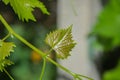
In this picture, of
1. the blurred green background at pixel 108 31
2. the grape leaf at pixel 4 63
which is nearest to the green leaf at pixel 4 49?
the grape leaf at pixel 4 63

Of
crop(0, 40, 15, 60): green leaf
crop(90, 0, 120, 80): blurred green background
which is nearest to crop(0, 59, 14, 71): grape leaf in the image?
crop(0, 40, 15, 60): green leaf

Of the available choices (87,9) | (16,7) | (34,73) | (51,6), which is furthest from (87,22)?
(16,7)

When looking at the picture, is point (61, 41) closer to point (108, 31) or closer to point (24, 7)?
point (24, 7)

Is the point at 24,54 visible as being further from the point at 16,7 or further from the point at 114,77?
the point at 16,7

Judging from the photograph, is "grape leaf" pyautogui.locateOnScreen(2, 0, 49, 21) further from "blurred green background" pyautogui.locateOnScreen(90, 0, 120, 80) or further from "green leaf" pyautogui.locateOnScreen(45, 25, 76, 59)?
"blurred green background" pyautogui.locateOnScreen(90, 0, 120, 80)

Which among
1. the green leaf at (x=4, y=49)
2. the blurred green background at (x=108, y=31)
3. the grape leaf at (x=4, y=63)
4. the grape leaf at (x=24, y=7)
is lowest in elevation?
the grape leaf at (x=4, y=63)

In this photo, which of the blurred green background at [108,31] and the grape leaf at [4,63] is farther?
the blurred green background at [108,31]

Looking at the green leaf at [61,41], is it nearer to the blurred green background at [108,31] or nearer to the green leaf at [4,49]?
the green leaf at [4,49]

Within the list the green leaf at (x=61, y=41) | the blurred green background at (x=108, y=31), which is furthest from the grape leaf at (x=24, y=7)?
the blurred green background at (x=108, y=31)

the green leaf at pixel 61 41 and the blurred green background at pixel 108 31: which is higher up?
the blurred green background at pixel 108 31
